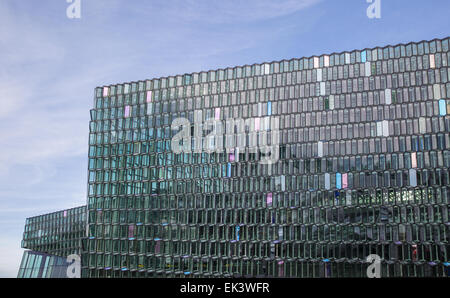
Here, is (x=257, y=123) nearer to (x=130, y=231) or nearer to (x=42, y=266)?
(x=130, y=231)

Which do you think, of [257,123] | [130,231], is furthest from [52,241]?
[257,123]

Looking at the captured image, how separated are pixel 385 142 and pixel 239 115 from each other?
85.1 feet

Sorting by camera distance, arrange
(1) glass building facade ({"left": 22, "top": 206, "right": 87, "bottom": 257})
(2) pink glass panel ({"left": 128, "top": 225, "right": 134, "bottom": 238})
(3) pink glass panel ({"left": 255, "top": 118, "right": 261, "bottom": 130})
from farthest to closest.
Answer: (1) glass building facade ({"left": 22, "top": 206, "right": 87, "bottom": 257}), (2) pink glass panel ({"left": 128, "top": 225, "right": 134, "bottom": 238}), (3) pink glass panel ({"left": 255, "top": 118, "right": 261, "bottom": 130})

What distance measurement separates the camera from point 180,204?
83.1 m

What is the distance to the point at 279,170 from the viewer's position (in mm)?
78125

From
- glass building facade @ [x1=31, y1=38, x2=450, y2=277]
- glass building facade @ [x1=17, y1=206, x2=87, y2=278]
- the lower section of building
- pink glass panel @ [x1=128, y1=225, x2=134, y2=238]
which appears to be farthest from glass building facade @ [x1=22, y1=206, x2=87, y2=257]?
glass building facade @ [x1=31, y1=38, x2=450, y2=277]

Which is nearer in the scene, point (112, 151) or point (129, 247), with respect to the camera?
point (129, 247)

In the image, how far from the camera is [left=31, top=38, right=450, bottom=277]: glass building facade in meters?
70.3

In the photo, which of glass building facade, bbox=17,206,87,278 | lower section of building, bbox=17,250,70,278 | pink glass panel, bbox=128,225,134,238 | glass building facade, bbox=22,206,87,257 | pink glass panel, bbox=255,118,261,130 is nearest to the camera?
pink glass panel, bbox=255,118,261,130

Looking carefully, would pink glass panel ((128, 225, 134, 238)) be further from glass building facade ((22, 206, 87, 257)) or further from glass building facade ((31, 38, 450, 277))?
glass building facade ((22, 206, 87, 257))
